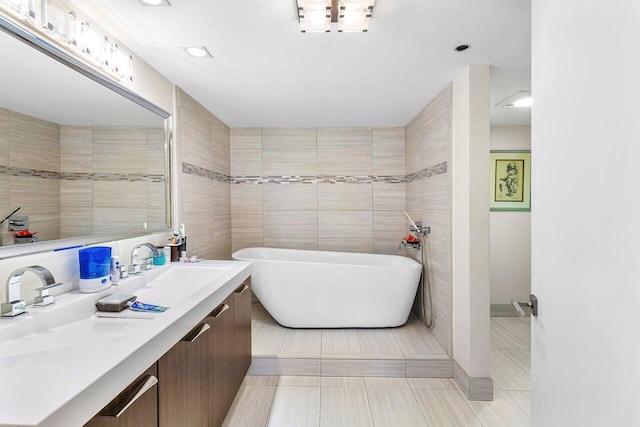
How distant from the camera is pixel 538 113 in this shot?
1.04 m

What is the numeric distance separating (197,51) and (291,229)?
7.58 feet

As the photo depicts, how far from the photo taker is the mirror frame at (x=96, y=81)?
1.24 m

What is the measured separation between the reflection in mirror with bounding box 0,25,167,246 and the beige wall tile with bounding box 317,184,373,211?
2111 mm

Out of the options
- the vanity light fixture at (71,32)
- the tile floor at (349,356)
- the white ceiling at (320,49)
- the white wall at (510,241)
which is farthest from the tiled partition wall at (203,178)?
the white wall at (510,241)

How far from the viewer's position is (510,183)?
369 centimetres

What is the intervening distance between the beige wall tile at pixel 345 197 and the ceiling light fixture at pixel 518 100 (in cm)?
157

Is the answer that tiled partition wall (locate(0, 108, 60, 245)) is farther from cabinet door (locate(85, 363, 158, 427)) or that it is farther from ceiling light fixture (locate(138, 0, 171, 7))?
cabinet door (locate(85, 363, 158, 427))

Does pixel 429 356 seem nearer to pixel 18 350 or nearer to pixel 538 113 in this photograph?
pixel 538 113

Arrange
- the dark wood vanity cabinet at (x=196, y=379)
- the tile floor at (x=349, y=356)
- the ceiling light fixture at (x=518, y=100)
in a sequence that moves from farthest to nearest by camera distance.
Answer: the ceiling light fixture at (x=518, y=100) < the tile floor at (x=349, y=356) < the dark wood vanity cabinet at (x=196, y=379)

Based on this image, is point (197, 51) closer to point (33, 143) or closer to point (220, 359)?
point (33, 143)

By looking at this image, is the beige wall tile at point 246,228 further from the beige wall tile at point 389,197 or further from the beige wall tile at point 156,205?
the beige wall tile at point 156,205

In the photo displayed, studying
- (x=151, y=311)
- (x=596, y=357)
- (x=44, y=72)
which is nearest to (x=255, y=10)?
(x=44, y=72)

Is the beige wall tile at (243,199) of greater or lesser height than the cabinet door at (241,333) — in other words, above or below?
above

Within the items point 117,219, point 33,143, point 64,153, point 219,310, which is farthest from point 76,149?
point 219,310
